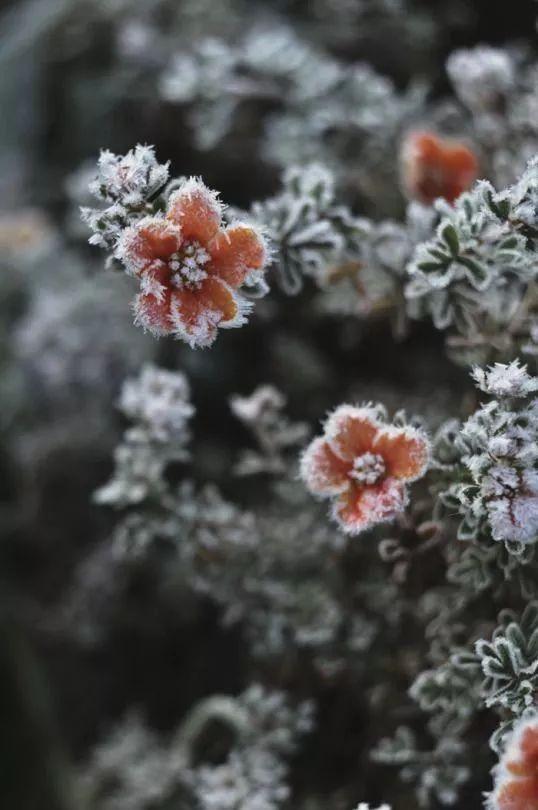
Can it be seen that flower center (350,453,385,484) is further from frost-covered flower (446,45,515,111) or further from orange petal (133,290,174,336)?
frost-covered flower (446,45,515,111)

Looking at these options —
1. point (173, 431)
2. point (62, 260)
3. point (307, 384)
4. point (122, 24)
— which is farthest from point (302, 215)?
point (122, 24)

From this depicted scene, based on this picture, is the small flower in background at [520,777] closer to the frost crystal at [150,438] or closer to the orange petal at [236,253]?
the orange petal at [236,253]

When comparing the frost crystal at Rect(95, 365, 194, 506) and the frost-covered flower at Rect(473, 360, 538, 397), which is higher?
the frost crystal at Rect(95, 365, 194, 506)

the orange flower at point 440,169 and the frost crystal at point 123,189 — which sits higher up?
the orange flower at point 440,169

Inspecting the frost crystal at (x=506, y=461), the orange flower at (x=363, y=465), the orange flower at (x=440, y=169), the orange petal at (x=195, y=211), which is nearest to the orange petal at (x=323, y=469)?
the orange flower at (x=363, y=465)

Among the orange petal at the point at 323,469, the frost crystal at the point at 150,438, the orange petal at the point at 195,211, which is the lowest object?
the orange petal at the point at 323,469

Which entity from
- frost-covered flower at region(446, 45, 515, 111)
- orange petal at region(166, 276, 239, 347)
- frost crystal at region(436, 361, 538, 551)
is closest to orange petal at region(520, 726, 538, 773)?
frost crystal at region(436, 361, 538, 551)

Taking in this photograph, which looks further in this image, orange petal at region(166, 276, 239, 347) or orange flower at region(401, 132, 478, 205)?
orange flower at region(401, 132, 478, 205)
